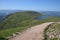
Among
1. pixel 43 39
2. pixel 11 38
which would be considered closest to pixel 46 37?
pixel 43 39

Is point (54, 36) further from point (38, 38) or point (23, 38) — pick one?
point (23, 38)

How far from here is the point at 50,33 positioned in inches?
1399

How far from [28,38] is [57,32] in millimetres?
6624

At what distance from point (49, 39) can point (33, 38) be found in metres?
3.69

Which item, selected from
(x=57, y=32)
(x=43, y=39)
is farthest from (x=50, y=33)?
(x=43, y=39)

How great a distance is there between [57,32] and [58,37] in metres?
3.05

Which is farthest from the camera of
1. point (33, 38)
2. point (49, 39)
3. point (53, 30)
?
point (53, 30)

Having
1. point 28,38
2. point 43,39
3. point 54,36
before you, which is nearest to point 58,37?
point 54,36

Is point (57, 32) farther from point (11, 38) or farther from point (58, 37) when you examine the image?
point (11, 38)

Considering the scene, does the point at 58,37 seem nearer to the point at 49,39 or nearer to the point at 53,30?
the point at 49,39

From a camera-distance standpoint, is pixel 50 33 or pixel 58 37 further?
pixel 50 33

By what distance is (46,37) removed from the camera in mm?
33188

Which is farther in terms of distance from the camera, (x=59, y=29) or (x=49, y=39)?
(x=59, y=29)

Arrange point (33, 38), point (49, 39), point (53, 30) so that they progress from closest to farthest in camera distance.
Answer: point (49, 39) → point (33, 38) → point (53, 30)
